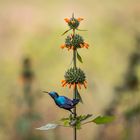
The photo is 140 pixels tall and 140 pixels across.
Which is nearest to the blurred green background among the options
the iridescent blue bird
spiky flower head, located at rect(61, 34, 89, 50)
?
spiky flower head, located at rect(61, 34, 89, 50)

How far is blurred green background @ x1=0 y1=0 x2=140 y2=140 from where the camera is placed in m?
5.33

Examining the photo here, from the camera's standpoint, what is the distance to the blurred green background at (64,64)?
533 centimetres

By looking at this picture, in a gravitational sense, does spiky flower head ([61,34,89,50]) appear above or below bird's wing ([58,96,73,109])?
above

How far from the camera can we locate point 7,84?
731 cm

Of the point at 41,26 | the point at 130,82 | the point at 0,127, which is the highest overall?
the point at 41,26

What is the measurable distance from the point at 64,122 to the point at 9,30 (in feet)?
24.2

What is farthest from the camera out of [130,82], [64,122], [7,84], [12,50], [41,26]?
[41,26]

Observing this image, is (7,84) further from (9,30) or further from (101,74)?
(9,30)

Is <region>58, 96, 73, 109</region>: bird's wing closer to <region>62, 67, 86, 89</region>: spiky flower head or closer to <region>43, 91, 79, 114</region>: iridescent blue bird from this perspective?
<region>43, 91, 79, 114</region>: iridescent blue bird

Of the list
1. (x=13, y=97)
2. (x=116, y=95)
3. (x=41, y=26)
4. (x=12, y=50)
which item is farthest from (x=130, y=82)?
(x=41, y=26)

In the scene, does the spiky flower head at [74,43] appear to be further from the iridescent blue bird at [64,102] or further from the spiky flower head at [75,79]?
the iridescent blue bird at [64,102]

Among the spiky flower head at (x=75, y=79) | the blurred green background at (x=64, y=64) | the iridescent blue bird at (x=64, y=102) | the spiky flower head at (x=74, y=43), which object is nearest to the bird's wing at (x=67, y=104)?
the iridescent blue bird at (x=64, y=102)

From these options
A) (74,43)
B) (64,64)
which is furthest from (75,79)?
(64,64)

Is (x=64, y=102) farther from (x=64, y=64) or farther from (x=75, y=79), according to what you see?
(x=64, y=64)
